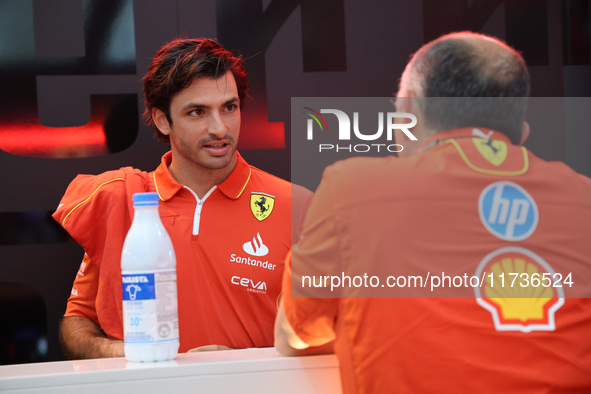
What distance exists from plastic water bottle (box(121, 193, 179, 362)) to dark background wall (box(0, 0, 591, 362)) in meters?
1.21

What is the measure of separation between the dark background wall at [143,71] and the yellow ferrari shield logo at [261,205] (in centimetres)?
42

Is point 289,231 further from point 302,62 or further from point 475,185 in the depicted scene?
point 475,185

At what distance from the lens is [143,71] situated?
82.5 inches

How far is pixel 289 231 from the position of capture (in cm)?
171

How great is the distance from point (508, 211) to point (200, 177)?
1146 mm

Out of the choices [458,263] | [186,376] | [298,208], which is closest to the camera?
[458,263]

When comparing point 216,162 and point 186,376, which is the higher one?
point 216,162

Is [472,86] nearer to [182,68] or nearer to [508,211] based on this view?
[508,211]

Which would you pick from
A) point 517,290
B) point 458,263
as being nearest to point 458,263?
point 458,263

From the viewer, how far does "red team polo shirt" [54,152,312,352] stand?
1601mm

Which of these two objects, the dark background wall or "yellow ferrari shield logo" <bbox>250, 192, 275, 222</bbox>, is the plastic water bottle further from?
the dark background wall

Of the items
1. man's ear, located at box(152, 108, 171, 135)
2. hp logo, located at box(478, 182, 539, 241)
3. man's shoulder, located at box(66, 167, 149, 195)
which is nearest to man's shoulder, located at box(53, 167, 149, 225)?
man's shoulder, located at box(66, 167, 149, 195)

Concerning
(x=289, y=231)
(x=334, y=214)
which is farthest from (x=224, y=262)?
(x=334, y=214)

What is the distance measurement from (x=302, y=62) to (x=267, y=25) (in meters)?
0.20
